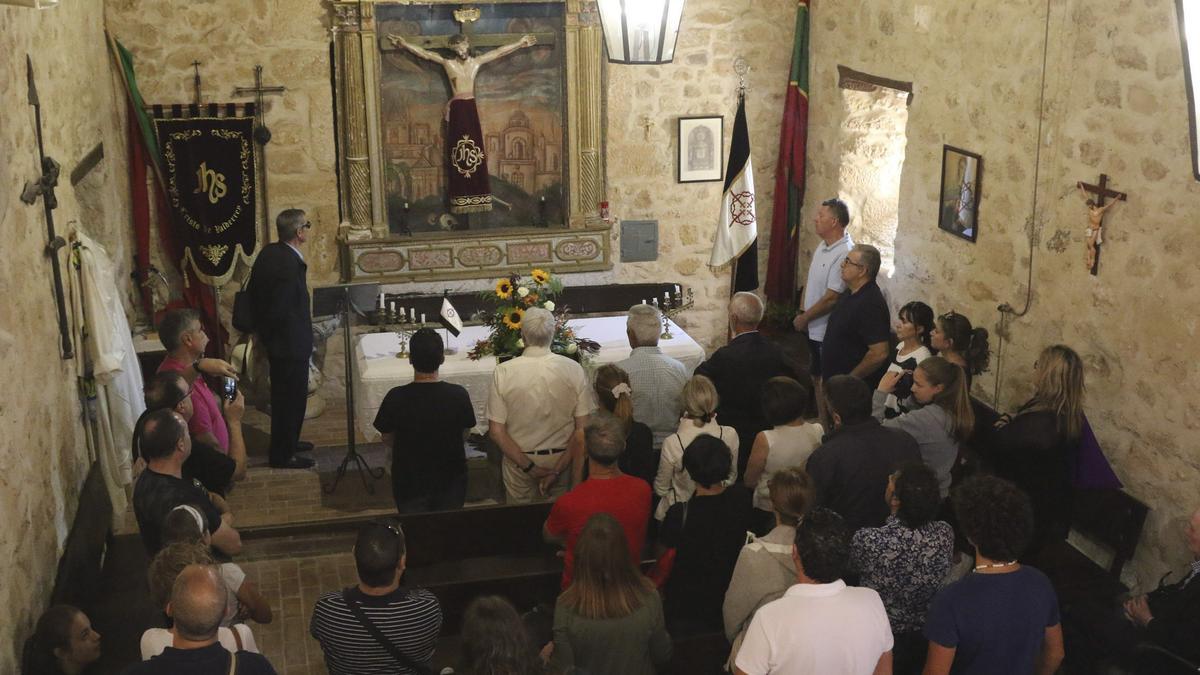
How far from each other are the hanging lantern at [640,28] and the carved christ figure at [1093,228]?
8.01 ft

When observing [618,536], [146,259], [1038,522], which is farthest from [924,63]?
[146,259]

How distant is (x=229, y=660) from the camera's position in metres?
3.50

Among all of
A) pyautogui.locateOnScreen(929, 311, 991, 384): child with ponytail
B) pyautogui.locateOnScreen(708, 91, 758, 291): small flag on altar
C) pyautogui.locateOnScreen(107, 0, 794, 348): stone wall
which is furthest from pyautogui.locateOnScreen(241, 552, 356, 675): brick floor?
pyautogui.locateOnScreen(708, 91, 758, 291): small flag on altar

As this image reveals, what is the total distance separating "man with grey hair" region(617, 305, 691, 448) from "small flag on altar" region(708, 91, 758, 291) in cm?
406

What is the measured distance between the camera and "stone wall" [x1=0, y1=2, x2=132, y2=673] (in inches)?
181

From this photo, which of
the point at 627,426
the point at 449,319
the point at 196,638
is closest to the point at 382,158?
the point at 449,319

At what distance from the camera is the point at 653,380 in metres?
5.83

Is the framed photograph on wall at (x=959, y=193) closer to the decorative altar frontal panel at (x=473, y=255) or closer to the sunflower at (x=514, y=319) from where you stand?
the sunflower at (x=514, y=319)

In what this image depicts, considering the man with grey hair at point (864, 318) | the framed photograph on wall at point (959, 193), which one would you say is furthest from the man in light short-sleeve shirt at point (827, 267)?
the man with grey hair at point (864, 318)

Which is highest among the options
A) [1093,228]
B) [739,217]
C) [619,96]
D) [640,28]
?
[640,28]

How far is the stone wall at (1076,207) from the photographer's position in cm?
549

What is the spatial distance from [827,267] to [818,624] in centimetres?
471

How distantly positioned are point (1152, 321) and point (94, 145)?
20.6 ft

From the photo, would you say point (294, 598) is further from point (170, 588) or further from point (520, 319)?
point (170, 588)
